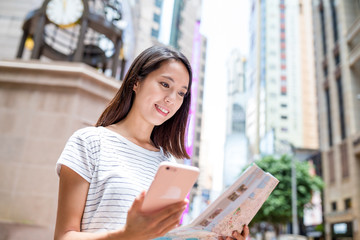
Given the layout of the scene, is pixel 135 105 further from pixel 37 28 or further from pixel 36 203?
Result: pixel 37 28

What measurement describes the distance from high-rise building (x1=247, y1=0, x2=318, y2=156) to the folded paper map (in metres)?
48.8

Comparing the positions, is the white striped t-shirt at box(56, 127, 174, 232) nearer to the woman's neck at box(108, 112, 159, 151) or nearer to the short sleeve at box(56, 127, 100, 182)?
the short sleeve at box(56, 127, 100, 182)

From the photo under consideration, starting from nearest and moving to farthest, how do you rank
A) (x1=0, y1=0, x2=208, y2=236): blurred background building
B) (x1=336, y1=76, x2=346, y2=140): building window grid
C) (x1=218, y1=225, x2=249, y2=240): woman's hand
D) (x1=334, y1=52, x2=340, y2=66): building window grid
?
(x1=218, y1=225, x2=249, y2=240): woman's hand, (x1=0, y1=0, x2=208, y2=236): blurred background building, (x1=336, y1=76, x2=346, y2=140): building window grid, (x1=334, y1=52, x2=340, y2=66): building window grid

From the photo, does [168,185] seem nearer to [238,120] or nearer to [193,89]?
[193,89]

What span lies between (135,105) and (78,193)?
510 millimetres

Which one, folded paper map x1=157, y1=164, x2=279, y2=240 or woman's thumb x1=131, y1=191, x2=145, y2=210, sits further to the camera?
folded paper map x1=157, y1=164, x2=279, y2=240

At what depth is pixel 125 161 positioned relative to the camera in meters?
1.47

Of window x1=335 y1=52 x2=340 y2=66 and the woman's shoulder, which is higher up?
window x1=335 y1=52 x2=340 y2=66

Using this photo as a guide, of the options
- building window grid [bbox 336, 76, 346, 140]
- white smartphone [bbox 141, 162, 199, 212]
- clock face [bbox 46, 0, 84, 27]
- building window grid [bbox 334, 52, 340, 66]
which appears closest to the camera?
white smartphone [bbox 141, 162, 199, 212]

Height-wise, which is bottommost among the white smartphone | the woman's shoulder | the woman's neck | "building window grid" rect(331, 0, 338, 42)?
the white smartphone

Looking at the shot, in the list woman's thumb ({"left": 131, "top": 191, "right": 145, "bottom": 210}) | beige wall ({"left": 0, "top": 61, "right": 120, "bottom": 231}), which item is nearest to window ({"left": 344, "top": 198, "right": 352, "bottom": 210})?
beige wall ({"left": 0, "top": 61, "right": 120, "bottom": 231})

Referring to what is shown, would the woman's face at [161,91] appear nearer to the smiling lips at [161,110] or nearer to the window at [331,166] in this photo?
Result: the smiling lips at [161,110]

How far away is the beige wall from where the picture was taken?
4.41 m

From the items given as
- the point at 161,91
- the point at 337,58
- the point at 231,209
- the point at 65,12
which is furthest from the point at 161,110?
the point at 337,58
